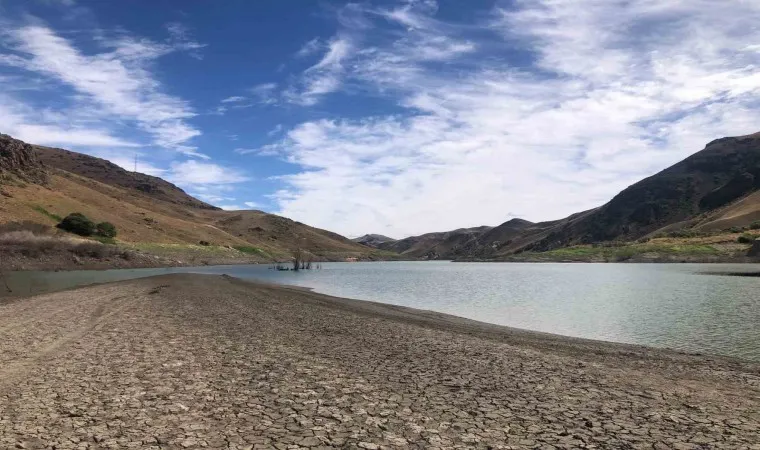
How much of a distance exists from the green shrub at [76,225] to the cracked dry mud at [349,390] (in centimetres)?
11164

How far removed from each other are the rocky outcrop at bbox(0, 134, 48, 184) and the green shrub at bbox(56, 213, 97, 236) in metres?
24.7

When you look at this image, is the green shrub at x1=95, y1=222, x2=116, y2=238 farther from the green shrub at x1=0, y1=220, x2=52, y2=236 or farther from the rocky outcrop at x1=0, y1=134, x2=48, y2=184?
the rocky outcrop at x1=0, y1=134, x2=48, y2=184

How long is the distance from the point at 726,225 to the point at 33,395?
756 ft

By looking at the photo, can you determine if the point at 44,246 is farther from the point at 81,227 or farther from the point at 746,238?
the point at 746,238

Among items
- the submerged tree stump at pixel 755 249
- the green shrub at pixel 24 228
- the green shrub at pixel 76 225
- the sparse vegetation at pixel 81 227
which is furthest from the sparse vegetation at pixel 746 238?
the green shrub at pixel 76 225

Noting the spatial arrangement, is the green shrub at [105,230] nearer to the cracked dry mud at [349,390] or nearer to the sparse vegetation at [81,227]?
the sparse vegetation at [81,227]

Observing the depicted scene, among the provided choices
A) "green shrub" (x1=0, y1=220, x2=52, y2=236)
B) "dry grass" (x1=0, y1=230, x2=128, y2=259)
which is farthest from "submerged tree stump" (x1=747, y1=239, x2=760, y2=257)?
"green shrub" (x1=0, y1=220, x2=52, y2=236)

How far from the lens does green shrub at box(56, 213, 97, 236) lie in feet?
400

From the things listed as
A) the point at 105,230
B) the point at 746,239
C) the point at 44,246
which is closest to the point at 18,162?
the point at 105,230

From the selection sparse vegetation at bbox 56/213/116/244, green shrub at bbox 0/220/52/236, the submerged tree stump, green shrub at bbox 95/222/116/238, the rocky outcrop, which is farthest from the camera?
the rocky outcrop

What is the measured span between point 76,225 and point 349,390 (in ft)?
438

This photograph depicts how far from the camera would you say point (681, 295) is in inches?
1988

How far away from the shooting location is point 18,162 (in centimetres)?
14550

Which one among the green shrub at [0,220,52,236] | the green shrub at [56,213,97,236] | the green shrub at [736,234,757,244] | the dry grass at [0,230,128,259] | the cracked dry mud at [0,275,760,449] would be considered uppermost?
the green shrub at [736,234,757,244]
